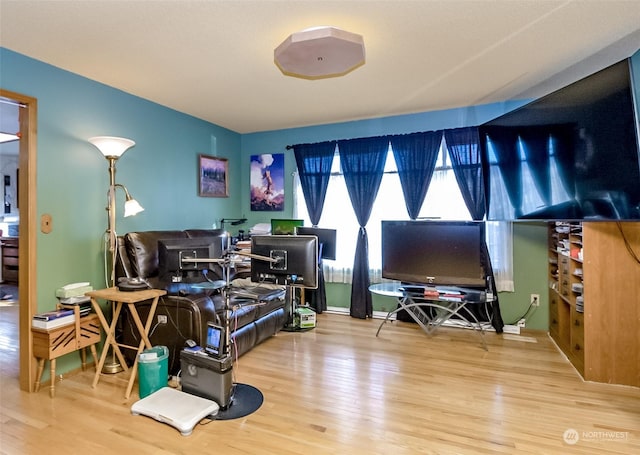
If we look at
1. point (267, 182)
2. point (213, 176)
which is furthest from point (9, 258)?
point (267, 182)

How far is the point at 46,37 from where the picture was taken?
2.27 meters

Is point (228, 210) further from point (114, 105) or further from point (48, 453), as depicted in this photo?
point (48, 453)

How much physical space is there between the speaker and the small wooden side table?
3.13 ft

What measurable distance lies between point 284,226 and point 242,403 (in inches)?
95.1

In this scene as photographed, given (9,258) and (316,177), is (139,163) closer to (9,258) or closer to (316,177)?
(316,177)

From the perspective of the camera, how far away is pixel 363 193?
428 cm

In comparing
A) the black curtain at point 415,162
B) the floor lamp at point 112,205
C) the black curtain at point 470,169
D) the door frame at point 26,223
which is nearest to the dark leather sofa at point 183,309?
the floor lamp at point 112,205

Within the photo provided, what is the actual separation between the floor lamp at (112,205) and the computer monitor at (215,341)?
1.14m

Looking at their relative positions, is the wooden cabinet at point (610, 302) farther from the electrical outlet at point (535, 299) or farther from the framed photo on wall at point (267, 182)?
the framed photo on wall at point (267, 182)

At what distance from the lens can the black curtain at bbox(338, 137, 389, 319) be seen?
4.21 metres

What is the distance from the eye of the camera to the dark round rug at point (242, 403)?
7.01ft

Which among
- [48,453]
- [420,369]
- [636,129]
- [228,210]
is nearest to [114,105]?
[228,210]

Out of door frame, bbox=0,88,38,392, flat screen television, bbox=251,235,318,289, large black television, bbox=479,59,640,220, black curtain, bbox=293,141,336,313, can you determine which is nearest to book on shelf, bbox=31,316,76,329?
door frame, bbox=0,88,38,392

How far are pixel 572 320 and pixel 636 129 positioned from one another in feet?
5.99
